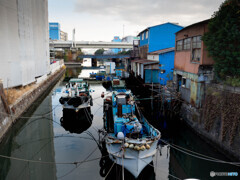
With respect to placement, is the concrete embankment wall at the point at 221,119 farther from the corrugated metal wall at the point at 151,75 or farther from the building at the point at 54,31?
the building at the point at 54,31

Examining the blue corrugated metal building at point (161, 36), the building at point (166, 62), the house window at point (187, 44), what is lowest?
the building at point (166, 62)

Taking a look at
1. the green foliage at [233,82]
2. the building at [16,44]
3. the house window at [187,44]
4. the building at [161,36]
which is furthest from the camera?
the building at [161,36]

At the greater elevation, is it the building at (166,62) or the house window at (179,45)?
the house window at (179,45)

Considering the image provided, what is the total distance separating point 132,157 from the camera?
11.1 metres

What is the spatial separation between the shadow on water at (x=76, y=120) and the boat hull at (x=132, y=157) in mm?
9068

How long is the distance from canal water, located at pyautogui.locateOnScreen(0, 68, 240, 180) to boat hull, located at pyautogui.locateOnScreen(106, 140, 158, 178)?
1.01 meters

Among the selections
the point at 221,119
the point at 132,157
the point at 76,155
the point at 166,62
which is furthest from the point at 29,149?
the point at 166,62

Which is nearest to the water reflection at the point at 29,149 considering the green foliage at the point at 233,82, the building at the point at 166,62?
the green foliage at the point at 233,82

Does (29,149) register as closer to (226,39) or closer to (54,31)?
(226,39)

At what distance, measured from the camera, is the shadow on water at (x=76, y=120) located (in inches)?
812

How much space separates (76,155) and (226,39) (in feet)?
47.7

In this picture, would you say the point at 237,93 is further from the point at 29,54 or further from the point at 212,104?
the point at 29,54

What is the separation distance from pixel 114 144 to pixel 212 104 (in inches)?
341

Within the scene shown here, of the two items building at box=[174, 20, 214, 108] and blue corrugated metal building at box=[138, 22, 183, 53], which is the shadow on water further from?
blue corrugated metal building at box=[138, 22, 183, 53]
